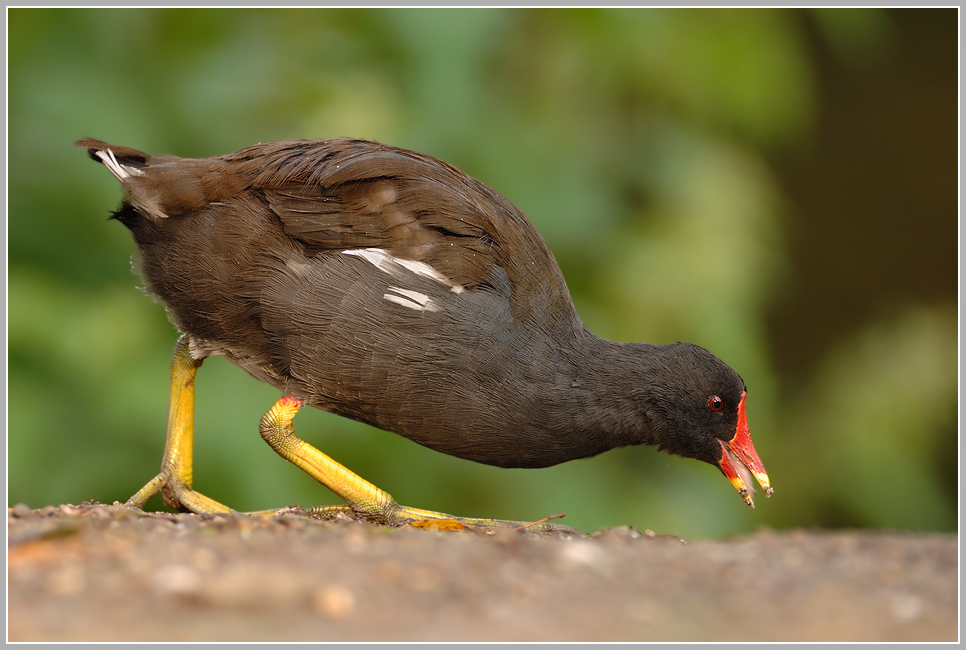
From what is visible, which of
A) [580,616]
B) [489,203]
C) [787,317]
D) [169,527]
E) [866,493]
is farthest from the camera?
[787,317]

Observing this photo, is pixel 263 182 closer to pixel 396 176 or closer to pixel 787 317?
pixel 396 176

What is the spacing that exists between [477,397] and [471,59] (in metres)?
2.84

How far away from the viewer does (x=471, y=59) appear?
20.0 feet

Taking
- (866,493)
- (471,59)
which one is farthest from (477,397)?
(866,493)

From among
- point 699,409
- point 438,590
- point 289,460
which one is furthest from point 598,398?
point 438,590

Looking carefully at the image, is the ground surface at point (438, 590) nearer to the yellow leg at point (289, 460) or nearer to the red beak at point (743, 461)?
the yellow leg at point (289, 460)

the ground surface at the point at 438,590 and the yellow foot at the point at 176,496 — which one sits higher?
the ground surface at the point at 438,590

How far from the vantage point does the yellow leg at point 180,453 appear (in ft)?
15.0

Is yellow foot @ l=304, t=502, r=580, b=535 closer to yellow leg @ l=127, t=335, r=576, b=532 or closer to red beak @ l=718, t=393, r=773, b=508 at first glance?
yellow leg @ l=127, t=335, r=576, b=532

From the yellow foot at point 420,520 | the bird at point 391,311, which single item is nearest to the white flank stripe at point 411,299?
the bird at point 391,311

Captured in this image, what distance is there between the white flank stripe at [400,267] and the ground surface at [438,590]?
117cm

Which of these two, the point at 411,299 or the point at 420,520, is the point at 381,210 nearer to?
the point at 411,299

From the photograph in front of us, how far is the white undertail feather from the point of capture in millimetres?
4297

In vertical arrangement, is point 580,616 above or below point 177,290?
below
